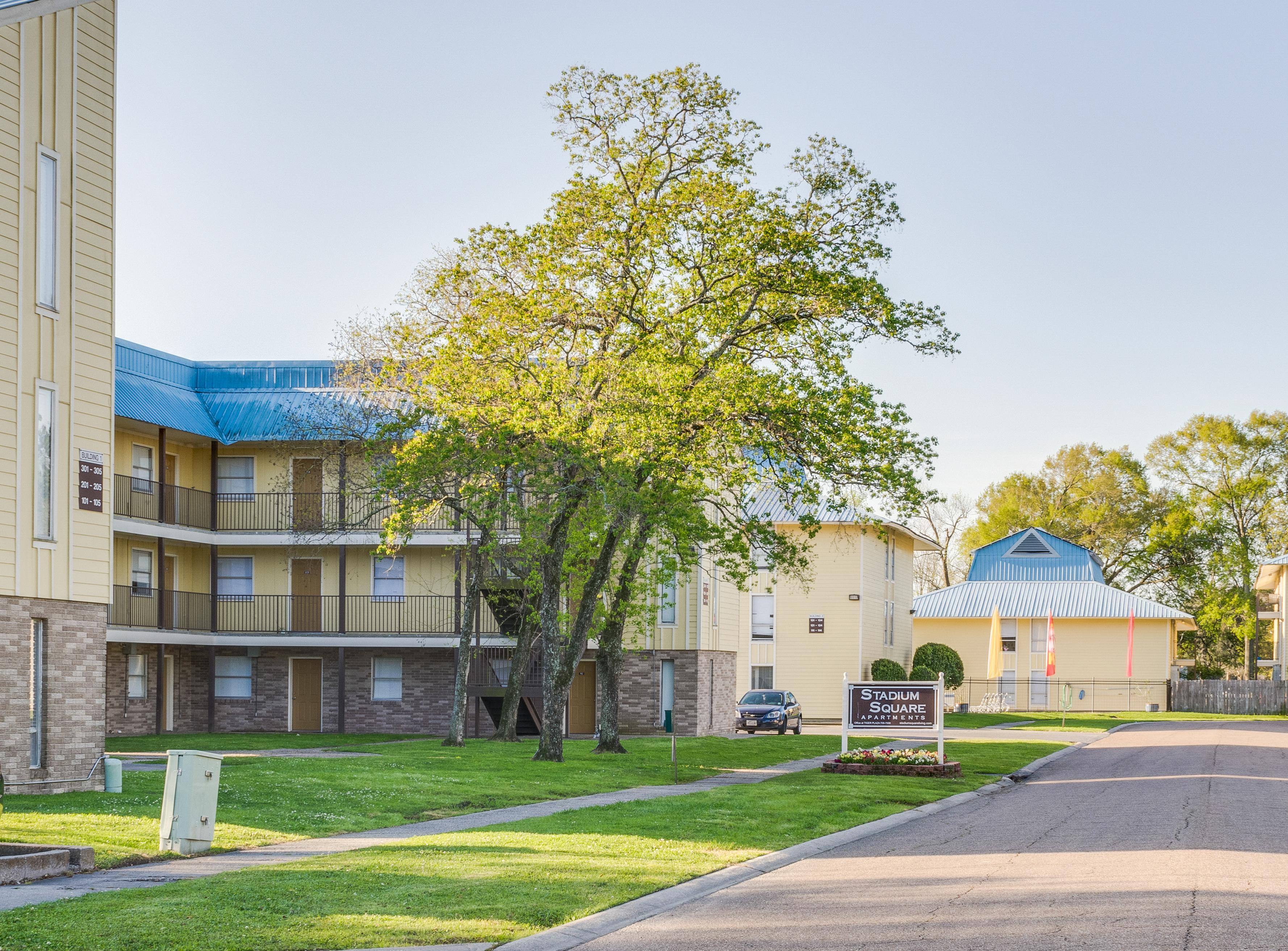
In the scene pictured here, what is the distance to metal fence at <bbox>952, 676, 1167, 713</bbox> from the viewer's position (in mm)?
64000

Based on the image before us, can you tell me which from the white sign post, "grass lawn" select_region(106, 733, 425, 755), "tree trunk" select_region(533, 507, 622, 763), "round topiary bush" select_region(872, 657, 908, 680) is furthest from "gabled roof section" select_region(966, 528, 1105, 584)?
"tree trunk" select_region(533, 507, 622, 763)

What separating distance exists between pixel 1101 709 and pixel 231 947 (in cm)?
6075

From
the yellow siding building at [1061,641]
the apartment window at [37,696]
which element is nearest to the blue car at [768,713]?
the yellow siding building at [1061,641]

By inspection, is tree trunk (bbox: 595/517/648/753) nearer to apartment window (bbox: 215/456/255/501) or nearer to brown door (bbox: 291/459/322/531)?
brown door (bbox: 291/459/322/531)

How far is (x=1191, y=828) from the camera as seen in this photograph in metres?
15.9

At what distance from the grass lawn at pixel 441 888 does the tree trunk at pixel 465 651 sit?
12.9 m

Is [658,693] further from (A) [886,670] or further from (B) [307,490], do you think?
(A) [886,670]

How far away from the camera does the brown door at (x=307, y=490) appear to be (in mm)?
37000

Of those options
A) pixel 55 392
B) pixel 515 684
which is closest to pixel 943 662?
pixel 515 684

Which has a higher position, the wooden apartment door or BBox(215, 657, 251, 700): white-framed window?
the wooden apartment door

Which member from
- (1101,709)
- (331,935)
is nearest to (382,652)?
(331,935)

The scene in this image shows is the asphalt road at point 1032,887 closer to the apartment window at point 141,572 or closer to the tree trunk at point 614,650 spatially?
the tree trunk at point 614,650

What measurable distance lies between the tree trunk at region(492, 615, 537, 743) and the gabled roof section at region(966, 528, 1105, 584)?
42.4 m

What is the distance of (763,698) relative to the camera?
137 ft
